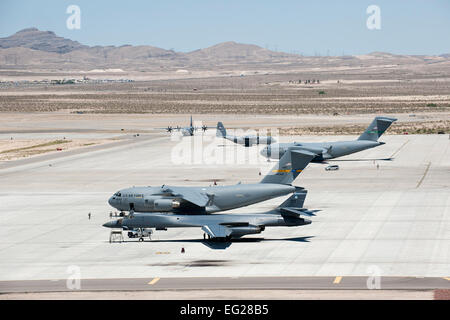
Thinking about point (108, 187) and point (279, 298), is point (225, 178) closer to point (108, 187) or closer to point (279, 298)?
point (108, 187)

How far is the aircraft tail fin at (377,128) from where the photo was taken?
3787 inches

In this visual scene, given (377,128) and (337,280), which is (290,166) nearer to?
(337,280)

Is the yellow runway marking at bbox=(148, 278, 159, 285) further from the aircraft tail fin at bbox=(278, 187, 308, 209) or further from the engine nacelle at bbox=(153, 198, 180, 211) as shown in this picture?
the aircraft tail fin at bbox=(278, 187, 308, 209)

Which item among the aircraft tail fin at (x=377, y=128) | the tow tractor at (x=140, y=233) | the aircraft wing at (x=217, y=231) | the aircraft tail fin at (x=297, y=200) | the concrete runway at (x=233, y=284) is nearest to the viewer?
the concrete runway at (x=233, y=284)

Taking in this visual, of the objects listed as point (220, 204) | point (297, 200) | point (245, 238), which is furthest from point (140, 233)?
point (297, 200)

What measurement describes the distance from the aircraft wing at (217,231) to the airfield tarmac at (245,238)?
116 centimetres

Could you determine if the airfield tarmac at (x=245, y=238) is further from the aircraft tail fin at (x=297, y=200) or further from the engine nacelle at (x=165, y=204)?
the aircraft tail fin at (x=297, y=200)

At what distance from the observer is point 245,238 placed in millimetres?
54750

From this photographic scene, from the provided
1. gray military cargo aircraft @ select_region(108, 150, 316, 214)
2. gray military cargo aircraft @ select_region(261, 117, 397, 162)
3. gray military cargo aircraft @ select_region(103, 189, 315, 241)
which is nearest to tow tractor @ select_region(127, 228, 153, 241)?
gray military cargo aircraft @ select_region(103, 189, 315, 241)

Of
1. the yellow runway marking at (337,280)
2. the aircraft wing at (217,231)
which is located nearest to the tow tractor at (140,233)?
the aircraft wing at (217,231)

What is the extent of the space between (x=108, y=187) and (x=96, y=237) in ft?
86.9

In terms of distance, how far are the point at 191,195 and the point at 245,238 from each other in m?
5.88
